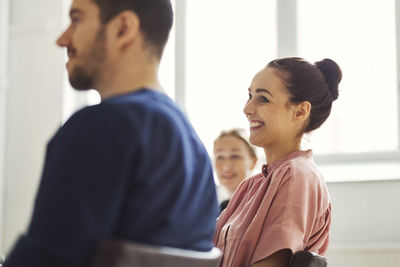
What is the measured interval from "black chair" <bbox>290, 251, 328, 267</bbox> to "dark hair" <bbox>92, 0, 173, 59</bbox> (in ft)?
2.71

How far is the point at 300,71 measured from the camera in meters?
2.42

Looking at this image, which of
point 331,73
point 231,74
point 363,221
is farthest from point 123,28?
point 231,74

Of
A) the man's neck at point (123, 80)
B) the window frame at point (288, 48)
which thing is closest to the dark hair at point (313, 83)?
the man's neck at point (123, 80)

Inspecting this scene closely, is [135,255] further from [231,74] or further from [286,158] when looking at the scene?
[231,74]

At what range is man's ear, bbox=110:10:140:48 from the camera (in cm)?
129

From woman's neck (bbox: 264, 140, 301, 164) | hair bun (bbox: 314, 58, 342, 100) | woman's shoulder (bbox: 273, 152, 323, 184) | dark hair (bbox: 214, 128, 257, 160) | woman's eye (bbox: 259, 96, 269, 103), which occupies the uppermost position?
hair bun (bbox: 314, 58, 342, 100)

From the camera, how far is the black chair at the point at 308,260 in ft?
6.06

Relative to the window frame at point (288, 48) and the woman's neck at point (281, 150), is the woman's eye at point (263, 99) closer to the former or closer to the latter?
the woman's neck at point (281, 150)

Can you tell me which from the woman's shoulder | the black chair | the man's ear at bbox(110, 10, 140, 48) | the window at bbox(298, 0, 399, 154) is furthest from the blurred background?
the man's ear at bbox(110, 10, 140, 48)

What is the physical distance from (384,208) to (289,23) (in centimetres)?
153

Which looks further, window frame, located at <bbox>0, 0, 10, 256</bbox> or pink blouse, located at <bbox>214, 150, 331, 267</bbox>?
window frame, located at <bbox>0, 0, 10, 256</bbox>

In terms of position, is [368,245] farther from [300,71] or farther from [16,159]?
[16,159]

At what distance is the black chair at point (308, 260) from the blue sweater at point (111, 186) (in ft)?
2.43

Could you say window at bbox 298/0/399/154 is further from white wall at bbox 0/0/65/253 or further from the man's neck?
the man's neck
